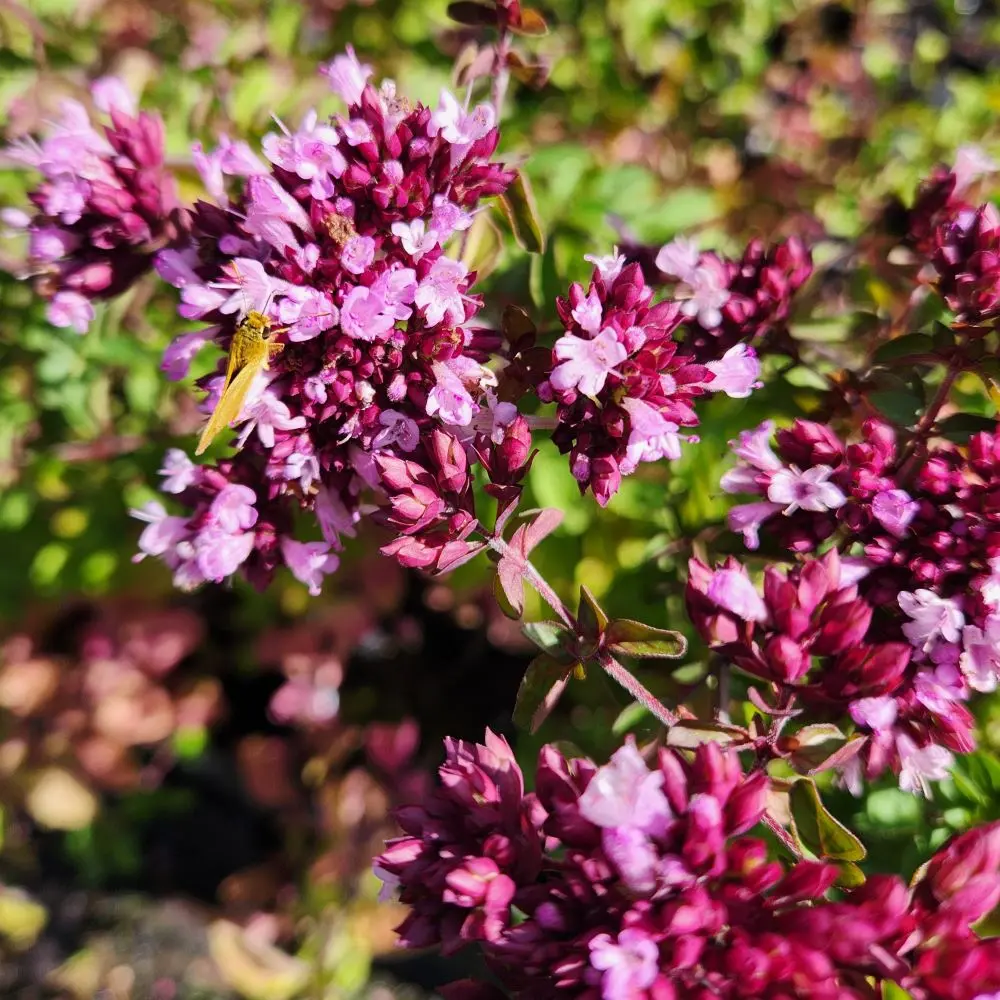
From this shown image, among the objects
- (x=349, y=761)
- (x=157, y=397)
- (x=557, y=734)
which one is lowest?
(x=349, y=761)

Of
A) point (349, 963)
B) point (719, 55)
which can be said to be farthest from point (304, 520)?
point (719, 55)

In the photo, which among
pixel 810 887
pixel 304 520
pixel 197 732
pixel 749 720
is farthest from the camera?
pixel 197 732

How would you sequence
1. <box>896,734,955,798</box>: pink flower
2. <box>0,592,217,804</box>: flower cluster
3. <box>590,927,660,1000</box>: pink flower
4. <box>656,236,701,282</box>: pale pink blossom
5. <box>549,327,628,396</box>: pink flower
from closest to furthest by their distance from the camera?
<box>590,927,660,1000</box>: pink flower, <box>549,327,628,396</box>: pink flower, <box>896,734,955,798</box>: pink flower, <box>656,236,701,282</box>: pale pink blossom, <box>0,592,217,804</box>: flower cluster

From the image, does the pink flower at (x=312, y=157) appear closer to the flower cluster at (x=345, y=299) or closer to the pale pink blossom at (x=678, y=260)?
the flower cluster at (x=345, y=299)

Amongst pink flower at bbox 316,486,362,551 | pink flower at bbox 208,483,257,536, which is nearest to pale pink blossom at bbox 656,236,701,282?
pink flower at bbox 316,486,362,551

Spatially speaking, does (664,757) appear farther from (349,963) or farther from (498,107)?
(349,963)

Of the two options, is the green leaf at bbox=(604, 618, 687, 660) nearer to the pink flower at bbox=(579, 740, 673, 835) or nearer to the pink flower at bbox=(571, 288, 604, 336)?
the pink flower at bbox=(579, 740, 673, 835)
